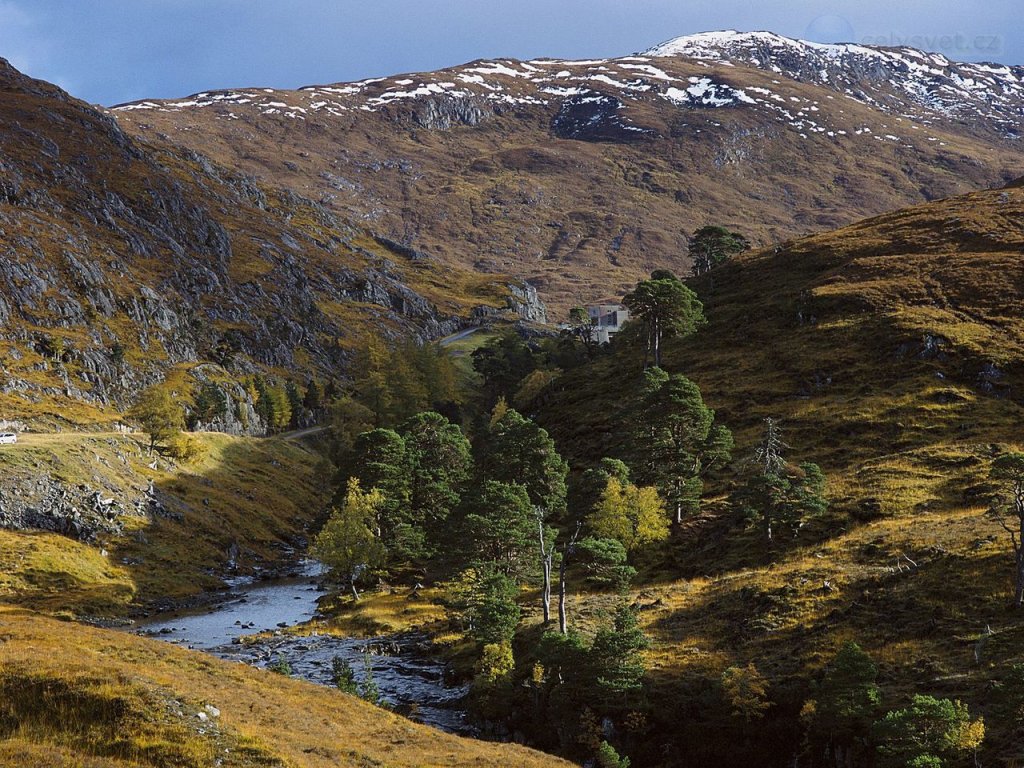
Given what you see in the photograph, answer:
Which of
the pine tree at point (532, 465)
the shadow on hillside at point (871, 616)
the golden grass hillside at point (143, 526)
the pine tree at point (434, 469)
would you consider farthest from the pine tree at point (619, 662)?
the golden grass hillside at point (143, 526)

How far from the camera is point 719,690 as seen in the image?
48.0 meters

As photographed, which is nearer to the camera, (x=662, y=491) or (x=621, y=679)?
(x=621, y=679)

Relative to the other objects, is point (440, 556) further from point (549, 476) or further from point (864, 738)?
point (864, 738)

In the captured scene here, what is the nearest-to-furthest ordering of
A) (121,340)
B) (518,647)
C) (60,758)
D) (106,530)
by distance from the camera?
(60,758)
(518,647)
(106,530)
(121,340)

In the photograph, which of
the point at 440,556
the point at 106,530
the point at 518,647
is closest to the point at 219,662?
the point at 518,647

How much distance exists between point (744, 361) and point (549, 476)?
43958 millimetres

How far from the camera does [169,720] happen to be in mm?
26875

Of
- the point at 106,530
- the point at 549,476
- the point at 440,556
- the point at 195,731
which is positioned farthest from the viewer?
the point at 106,530

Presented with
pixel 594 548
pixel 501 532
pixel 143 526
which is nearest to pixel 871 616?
pixel 594 548

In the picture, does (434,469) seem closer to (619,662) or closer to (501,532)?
(501,532)

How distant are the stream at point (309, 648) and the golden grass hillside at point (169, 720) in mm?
16223

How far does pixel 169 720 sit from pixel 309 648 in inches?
1757

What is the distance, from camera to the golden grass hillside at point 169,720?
81.8 feet

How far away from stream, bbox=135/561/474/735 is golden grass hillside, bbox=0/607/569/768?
1622 centimetres
